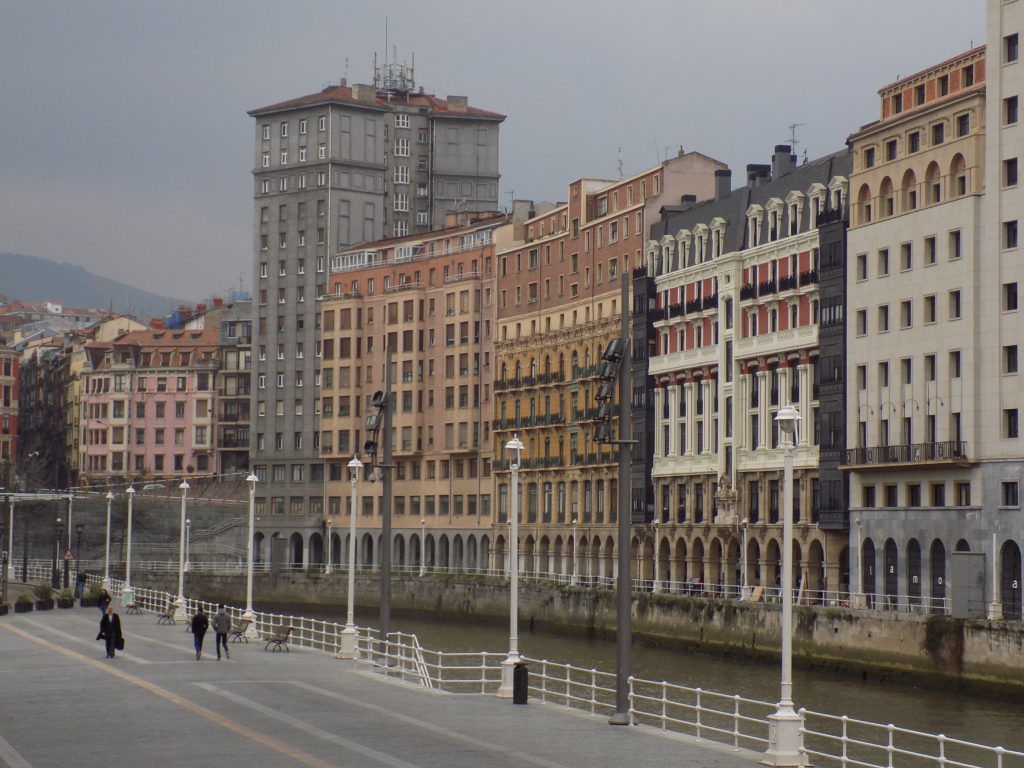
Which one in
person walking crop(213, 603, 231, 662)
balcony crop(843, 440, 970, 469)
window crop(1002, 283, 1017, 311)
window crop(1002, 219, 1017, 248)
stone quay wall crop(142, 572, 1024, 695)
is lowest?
stone quay wall crop(142, 572, 1024, 695)

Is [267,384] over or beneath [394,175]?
beneath

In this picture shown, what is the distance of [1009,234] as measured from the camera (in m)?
76.1

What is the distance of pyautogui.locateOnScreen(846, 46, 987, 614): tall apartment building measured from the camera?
77438 mm

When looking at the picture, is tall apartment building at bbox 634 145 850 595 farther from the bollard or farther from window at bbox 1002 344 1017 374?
the bollard

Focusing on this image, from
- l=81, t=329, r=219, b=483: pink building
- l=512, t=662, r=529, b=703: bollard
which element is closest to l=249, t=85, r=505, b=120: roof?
l=81, t=329, r=219, b=483: pink building

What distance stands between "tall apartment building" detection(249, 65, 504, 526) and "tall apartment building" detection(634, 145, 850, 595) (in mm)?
50368

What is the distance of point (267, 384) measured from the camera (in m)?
161

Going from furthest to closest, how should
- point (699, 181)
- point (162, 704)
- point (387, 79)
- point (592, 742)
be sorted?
point (387, 79)
point (699, 181)
point (162, 704)
point (592, 742)

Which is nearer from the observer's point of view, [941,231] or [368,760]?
[368,760]

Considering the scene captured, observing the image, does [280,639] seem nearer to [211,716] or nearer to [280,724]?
[211,716]

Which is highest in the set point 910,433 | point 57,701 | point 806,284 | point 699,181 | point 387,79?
point 387,79

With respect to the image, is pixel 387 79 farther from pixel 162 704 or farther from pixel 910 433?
pixel 162 704

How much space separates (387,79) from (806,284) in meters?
85.4

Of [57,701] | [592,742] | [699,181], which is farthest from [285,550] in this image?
[592,742]
